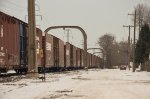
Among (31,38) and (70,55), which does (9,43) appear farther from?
(70,55)

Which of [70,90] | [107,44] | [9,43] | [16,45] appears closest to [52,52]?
[16,45]

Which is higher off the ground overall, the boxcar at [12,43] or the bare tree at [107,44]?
the bare tree at [107,44]

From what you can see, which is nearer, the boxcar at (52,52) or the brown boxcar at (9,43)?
the brown boxcar at (9,43)

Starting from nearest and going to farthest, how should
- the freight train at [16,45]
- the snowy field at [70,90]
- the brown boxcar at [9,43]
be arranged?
the snowy field at [70,90], the brown boxcar at [9,43], the freight train at [16,45]

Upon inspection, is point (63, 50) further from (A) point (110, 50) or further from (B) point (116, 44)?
(B) point (116, 44)

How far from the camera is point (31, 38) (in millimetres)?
32531

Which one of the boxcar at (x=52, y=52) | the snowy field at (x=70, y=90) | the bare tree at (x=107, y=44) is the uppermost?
the bare tree at (x=107, y=44)

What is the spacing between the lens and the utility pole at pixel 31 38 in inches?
1281

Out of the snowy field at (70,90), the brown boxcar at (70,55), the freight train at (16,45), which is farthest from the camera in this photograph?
the brown boxcar at (70,55)

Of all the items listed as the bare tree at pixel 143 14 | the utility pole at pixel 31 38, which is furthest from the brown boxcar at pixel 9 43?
the bare tree at pixel 143 14

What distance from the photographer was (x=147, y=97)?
16562 millimetres

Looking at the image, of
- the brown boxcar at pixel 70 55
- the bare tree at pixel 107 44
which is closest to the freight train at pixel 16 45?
the brown boxcar at pixel 70 55

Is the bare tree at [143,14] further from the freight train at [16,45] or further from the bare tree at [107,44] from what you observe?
the bare tree at [107,44]

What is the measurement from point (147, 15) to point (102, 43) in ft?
296
